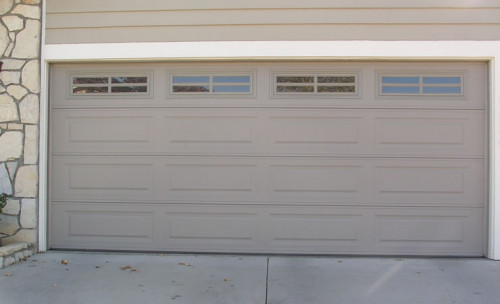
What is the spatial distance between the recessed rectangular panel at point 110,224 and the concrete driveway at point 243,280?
0.25 metres

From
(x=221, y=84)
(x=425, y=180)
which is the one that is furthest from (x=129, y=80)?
(x=425, y=180)

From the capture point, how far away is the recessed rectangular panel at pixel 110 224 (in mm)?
5215

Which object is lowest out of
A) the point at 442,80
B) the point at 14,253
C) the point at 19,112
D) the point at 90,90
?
the point at 14,253

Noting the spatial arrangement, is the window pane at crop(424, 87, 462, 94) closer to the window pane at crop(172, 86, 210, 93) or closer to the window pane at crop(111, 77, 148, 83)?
the window pane at crop(172, 86, 210, 93)

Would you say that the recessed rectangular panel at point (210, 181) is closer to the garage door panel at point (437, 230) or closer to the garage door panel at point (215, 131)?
the garage door panel at point (215, 131)

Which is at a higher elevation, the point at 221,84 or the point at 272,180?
the point at 221,84

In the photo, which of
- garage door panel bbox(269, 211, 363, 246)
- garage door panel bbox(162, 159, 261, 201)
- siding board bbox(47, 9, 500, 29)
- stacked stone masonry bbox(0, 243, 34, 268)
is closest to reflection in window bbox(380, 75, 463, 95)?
siding board bbox(47, 9, 500, 29)

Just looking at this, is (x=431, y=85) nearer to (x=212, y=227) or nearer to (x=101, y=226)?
(x=212, y=227)

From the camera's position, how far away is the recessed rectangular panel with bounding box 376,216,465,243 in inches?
196

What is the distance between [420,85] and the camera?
500 centimetres

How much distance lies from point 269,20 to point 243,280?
9.61 feet

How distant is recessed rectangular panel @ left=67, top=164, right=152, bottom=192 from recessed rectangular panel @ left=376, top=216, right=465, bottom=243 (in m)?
2.92

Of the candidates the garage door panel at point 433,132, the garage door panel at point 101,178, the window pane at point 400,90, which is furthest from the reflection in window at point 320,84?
the garage door panel at point 101,178

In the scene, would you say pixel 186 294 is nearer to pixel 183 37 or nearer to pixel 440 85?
pixel 183 37
